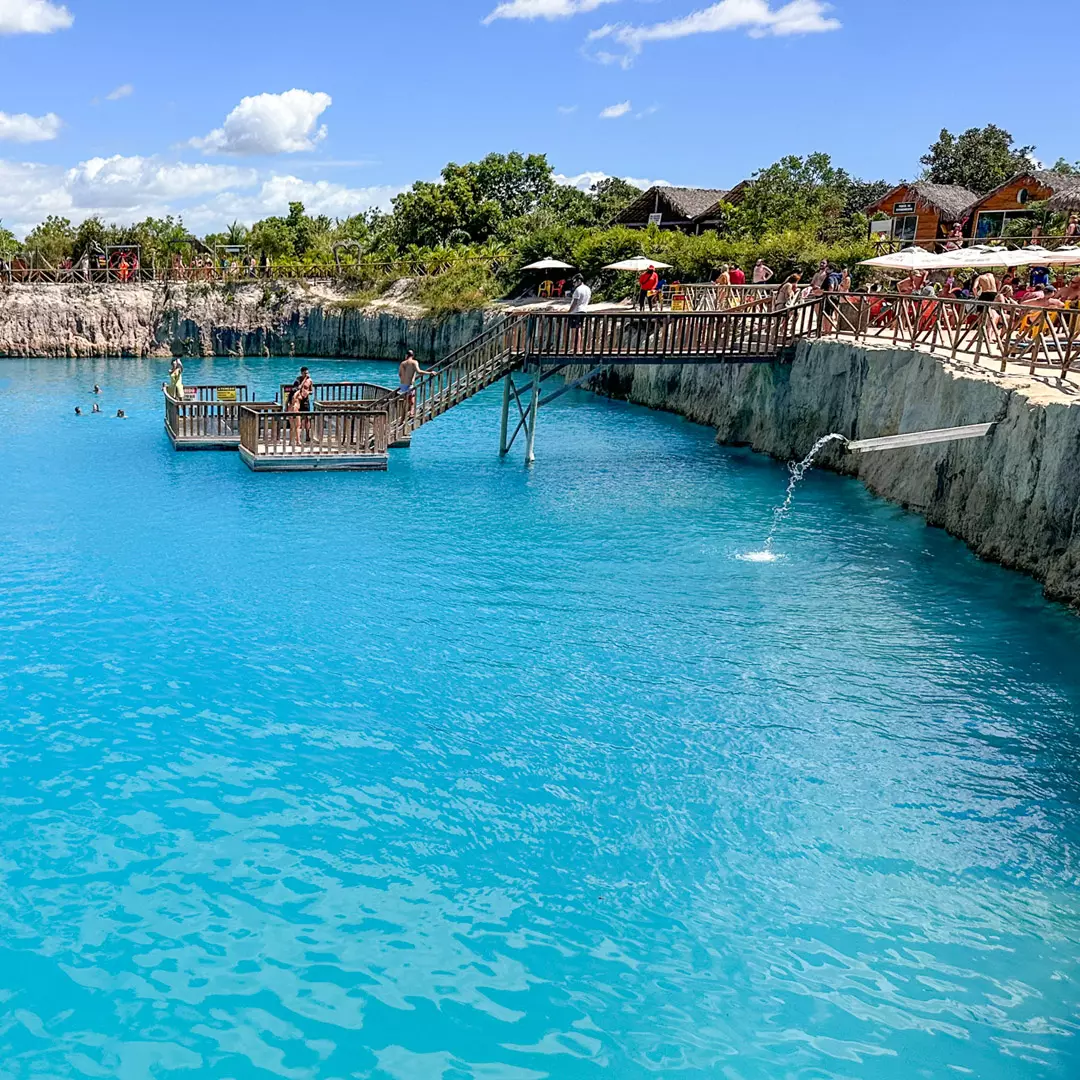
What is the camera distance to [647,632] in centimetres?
1628

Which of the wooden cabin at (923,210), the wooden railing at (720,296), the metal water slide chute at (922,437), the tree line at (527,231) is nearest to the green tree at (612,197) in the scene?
the tree line at (527,231)

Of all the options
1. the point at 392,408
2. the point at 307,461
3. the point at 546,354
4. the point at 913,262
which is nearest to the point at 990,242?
the point at 913,262

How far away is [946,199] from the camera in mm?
58938

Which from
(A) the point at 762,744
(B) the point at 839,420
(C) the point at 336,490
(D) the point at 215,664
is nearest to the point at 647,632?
(A) the point at 762,744

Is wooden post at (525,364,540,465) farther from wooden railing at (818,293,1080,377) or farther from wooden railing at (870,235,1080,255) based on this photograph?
wooden railing at (870,235,1080,255)

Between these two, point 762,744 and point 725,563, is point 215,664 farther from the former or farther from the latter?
point 725,563

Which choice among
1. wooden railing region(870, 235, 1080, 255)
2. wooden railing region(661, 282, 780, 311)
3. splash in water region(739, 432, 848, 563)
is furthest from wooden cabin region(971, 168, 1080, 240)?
splash in water region(739, 432, 848, 563)

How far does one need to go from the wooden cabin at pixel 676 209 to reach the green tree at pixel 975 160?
21071 millimetres

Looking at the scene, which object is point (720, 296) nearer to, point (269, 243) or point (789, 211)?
point (789, 211)

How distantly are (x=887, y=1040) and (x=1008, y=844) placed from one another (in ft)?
11.2

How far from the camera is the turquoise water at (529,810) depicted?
8.20 metres

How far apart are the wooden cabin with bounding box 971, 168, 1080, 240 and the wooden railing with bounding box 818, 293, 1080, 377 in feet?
93.0

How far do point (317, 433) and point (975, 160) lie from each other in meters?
67.7

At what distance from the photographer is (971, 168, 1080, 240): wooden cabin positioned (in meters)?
53.2
